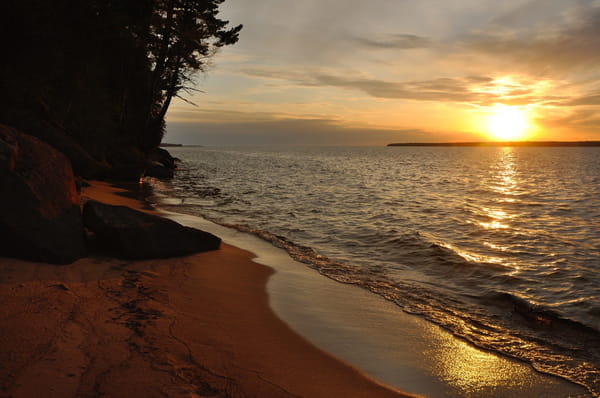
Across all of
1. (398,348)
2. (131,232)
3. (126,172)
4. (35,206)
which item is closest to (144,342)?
(398,348)

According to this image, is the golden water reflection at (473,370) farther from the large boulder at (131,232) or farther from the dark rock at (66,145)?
the dark rock at (66,145)

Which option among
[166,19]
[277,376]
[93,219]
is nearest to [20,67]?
[166,19]

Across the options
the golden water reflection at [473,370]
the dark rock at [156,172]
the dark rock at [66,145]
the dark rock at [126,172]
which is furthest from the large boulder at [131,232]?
the dark rock at [156,172]

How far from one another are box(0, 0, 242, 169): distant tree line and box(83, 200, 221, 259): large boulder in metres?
8.65

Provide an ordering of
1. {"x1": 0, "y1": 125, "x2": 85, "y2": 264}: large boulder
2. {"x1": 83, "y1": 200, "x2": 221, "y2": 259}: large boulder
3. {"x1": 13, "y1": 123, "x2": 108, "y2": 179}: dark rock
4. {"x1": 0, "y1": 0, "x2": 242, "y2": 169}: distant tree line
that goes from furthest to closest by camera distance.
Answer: {"x1": 0, "y1": 0, "x2": 242, "y2": 169}: distant tree line < {"x1": 13, "y1": 123, "x2": 108, "y2": 179}: dark rock < {"x1": 83, "y1": 200, "x2": 221, "y2": 259}: large boulder < {"x1": 0, "y1": 125, "x2": 85, "y2": 264}: large boulder

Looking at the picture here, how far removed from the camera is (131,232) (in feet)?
22.7

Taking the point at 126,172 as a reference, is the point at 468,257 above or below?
below

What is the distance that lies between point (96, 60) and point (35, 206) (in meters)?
21.1

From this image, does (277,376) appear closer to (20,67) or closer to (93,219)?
(93,219)

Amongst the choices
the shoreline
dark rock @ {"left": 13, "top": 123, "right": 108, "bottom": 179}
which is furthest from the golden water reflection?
dark rock @ {"left": 13, "top": 123, "right": 108, "bottom": 179}

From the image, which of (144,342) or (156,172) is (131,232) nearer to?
(144,342)

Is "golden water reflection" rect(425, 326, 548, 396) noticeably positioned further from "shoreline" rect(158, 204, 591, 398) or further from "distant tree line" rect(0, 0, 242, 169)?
"distant tree line" rect(0, 0, 242, 169)

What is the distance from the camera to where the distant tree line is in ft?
54.3

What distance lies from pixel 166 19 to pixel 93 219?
21.1m
